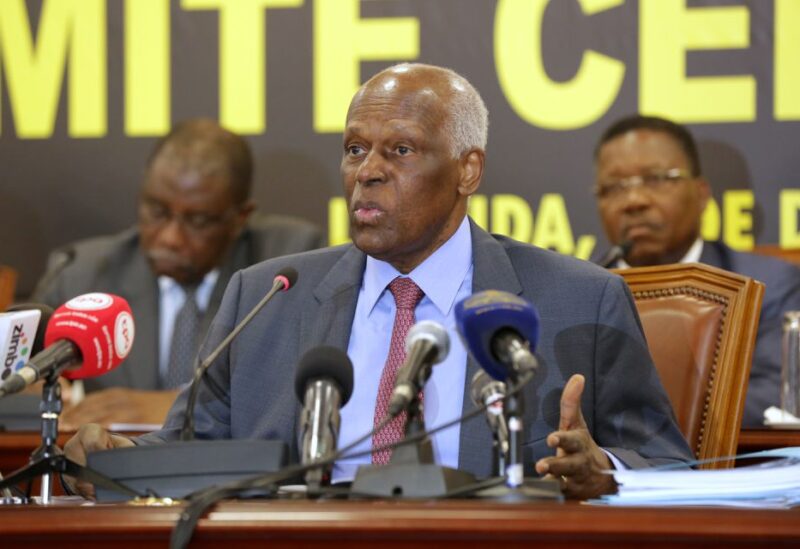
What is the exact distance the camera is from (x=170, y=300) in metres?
4.69

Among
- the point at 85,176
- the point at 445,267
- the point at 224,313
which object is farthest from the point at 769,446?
the point at 85,176

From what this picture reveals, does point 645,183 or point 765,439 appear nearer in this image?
point 765,439

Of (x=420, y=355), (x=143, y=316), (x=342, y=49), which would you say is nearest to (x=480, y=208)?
(x=342, y=49)

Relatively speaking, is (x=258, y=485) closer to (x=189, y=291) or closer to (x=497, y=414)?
(x=497, y=414)

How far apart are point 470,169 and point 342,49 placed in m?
2.31

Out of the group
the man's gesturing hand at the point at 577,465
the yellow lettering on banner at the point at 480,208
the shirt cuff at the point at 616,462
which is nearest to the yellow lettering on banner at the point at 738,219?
the yellow lettering on banner at the point at 480,208

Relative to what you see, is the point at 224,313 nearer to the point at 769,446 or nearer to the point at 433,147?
the point at 433,147

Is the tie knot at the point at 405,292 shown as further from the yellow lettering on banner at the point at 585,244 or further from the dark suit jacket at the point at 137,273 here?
the yellow lettering on banner at the point at 585,244

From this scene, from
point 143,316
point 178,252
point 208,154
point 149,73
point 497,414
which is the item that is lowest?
point 497,414

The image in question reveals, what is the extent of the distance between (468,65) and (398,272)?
7.57 ft

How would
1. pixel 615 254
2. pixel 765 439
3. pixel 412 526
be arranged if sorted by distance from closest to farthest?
pixel 412 526
pixel 765 439
pixel 615 254

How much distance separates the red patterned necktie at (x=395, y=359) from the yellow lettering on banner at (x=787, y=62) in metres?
2.53

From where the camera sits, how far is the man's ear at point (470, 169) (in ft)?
8.57

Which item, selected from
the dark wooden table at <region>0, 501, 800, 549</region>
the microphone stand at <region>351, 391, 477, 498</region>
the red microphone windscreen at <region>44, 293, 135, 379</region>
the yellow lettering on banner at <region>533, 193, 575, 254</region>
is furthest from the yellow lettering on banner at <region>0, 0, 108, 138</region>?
the dark wooden table at <region>0, 501, 800, 549</region>
